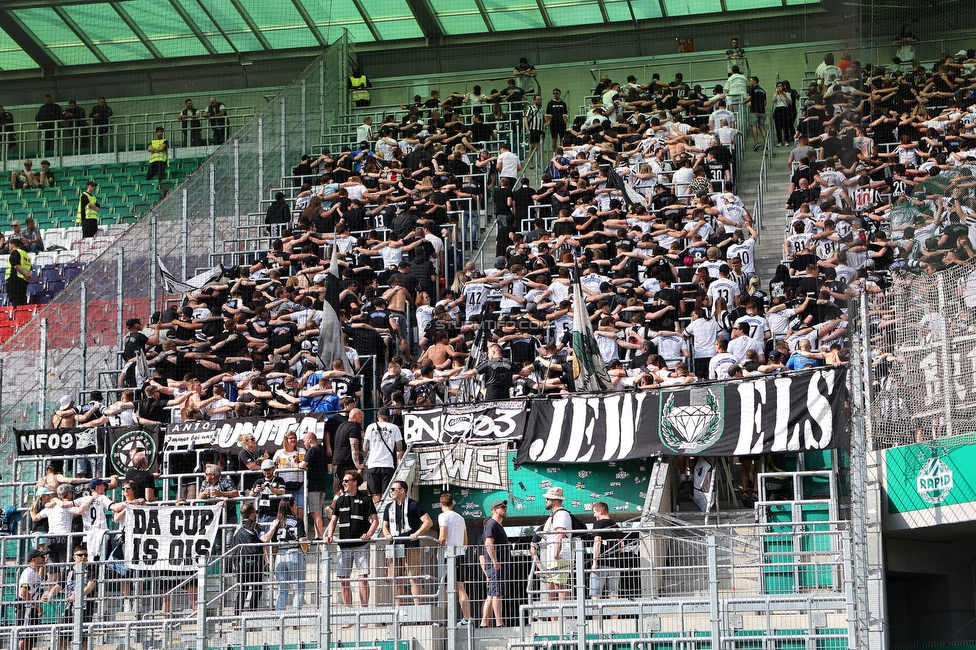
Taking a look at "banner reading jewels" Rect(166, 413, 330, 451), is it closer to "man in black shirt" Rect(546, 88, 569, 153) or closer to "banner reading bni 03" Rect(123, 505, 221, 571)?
"banner reading bni 03" Rect(123, 505, 221, 571)

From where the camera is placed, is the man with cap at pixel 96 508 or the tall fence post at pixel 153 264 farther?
the tall fence post at pixel 153 264

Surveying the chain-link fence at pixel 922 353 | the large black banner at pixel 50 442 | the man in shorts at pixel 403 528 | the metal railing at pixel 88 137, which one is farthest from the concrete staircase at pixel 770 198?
the metal railing at pixel 88 137

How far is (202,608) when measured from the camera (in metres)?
14.5

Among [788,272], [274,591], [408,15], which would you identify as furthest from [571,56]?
[274,591]

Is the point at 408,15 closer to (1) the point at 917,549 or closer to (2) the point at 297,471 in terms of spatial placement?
(2) the point at 297,471

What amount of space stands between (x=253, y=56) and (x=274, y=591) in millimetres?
20925

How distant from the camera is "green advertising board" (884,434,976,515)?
50.0 feet

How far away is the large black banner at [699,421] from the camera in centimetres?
1630

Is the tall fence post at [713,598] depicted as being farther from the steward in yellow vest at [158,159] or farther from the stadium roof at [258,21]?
the stadium roof at [258,21]

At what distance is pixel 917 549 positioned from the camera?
17625 millimetres

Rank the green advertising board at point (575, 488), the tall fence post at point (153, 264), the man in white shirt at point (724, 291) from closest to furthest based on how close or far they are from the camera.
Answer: the green advertising board at point (575, 488), the man in white shirt at point (724, 291), the tall fence post at point (153, 264)

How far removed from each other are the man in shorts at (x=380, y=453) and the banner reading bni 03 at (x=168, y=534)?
2.28m

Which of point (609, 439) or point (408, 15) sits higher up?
point (408, 15)

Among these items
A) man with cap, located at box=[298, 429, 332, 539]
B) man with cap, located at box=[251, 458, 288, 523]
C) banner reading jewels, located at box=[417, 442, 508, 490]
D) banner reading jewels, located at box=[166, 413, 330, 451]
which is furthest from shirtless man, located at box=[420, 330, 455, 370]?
man with cap, located at box=[251, 458, 288, 523]
